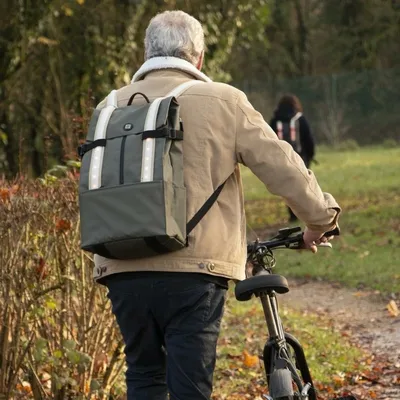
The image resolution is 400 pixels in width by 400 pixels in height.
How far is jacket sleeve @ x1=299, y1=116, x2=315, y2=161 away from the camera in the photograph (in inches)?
638

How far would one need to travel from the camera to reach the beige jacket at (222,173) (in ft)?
12.6

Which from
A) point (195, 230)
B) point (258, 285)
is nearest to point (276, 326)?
point (258, 285)

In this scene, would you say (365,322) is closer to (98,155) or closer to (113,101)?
(113,101)

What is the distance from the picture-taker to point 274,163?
3889 mm

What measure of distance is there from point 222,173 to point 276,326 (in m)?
0.60

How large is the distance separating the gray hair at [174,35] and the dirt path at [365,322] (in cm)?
327

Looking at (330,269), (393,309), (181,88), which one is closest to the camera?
(181,88)

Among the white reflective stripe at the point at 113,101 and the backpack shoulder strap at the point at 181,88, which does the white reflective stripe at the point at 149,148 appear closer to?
the backpack shoulder strap at the point at 181,88

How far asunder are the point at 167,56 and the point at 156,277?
808 mm

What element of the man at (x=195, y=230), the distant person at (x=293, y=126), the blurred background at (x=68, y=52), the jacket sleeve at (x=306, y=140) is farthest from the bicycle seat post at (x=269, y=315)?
the jacket sleeve at (x=306, y=140)

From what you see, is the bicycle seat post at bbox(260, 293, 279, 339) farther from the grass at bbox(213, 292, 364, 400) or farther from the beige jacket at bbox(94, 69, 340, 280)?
the grass at bbox(213, 292, 364, 400)

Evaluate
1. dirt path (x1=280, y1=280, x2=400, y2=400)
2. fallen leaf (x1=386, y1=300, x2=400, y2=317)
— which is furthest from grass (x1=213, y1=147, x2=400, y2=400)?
fallen leaf (x1=386, y1=300, x2=400, y2=317)

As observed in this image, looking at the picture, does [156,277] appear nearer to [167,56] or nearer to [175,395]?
[175,395]

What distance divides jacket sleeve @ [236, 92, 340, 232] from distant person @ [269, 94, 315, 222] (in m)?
12.1
